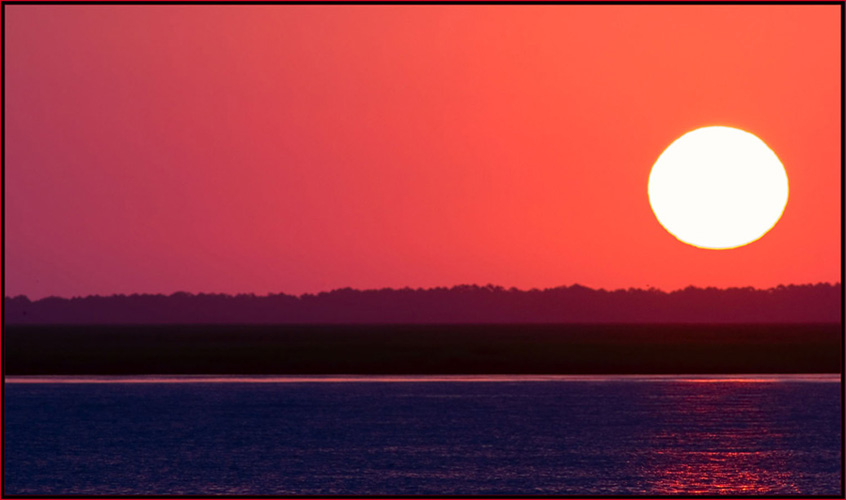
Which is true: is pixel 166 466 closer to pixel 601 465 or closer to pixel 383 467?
pixel 383 467

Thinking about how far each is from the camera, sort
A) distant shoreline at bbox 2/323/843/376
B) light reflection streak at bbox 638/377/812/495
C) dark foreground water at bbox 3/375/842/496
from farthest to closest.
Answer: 1. distant shoreline at bbox 2/323/843/376
2. dark foreground water at bbox 3/375/842/496
3. light reflection streak at bbox 638/377/812/495

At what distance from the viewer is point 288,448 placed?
2108cm

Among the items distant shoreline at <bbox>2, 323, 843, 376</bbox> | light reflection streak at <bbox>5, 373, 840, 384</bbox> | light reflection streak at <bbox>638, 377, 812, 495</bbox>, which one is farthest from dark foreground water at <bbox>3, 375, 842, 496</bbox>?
distant shoreline at <bbox>2, 323, 843, 376</bbox>

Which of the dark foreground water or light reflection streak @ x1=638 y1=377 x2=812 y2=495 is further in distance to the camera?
the dark foreground water

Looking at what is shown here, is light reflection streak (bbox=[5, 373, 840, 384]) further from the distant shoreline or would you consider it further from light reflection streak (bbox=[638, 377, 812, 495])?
light reflection streak (bbox=[638, 377, 812, 495])

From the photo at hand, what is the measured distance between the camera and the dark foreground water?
16922mm

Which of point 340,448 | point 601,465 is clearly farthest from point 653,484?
point 340,448

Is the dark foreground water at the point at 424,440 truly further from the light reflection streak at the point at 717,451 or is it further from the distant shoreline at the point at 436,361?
the distant shoreline at the point at 436,361

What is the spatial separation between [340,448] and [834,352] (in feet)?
189

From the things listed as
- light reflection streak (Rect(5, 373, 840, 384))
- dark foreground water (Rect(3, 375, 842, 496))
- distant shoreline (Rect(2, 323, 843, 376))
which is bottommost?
dark foreground water (Rect(3, 375, 842, 496))

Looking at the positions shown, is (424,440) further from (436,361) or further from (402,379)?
(436,361)

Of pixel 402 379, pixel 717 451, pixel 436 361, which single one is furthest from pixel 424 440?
pixel 436 361

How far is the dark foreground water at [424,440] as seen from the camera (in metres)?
16.9

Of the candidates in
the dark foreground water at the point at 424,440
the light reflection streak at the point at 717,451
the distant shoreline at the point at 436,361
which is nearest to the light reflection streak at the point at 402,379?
the dark foreground water at the point at 424,440
